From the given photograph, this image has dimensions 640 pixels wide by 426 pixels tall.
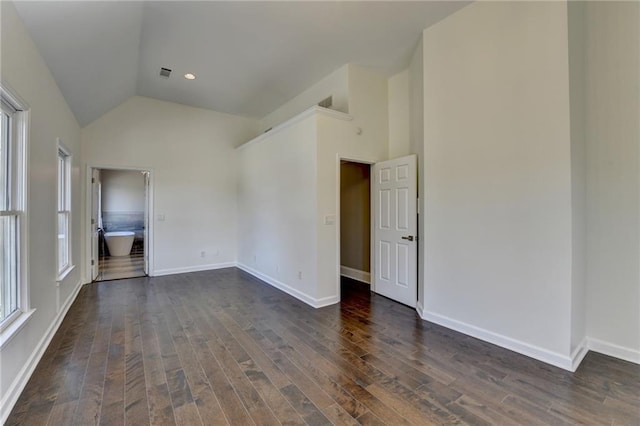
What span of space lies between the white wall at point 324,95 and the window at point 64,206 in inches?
134

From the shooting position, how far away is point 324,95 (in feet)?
15.0

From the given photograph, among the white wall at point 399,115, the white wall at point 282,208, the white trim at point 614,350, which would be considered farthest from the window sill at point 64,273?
the white trim at point 614,350

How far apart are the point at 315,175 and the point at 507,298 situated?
2.52m

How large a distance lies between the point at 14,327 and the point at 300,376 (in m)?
2.05

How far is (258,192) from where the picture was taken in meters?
5.42

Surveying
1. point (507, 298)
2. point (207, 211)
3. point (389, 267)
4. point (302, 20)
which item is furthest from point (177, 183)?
point (507, 298)

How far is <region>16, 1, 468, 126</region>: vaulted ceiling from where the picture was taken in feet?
8.75

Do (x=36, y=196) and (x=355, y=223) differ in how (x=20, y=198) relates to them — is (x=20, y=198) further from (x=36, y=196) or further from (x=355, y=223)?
(x=355, y=223)

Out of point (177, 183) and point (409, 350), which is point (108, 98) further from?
point (409, 350)

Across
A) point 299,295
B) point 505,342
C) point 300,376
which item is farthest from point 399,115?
point 300,376

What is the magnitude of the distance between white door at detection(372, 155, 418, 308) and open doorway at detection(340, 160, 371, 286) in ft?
2.26

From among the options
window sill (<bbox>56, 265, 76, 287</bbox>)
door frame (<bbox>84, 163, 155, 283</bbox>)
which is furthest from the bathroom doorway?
window sill (<bbox>56, 265, 76, 287</bbox>)

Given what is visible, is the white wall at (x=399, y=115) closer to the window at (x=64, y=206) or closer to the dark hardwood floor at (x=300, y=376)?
the dark hardwood floor at (x=300, y=376)

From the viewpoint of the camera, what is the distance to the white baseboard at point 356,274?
512cm
